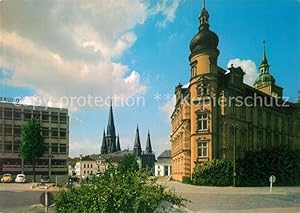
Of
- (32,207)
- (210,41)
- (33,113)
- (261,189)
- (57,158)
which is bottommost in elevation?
(32,207)

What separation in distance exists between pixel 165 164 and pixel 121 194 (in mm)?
700

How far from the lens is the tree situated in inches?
177

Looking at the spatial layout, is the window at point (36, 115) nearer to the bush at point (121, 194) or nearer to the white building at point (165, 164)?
the bush at point (121, 194)

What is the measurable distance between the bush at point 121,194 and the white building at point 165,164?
253 millimetres

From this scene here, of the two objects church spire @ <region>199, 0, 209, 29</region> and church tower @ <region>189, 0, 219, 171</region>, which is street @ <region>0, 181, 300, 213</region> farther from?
church spire @ <region>199, 0, 209, 29</region>

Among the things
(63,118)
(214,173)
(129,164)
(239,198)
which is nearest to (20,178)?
(63,118)

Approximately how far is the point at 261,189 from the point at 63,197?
2056mm

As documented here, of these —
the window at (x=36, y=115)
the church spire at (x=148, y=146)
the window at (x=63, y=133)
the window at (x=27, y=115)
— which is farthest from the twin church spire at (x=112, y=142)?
the window at (x=27, y=115)

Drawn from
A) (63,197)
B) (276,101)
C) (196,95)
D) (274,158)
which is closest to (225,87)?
(196,95)

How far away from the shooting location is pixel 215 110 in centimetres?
397

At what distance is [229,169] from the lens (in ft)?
13.2

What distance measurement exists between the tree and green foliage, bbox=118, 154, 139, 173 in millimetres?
1093

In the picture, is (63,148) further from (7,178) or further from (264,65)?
(264,65)

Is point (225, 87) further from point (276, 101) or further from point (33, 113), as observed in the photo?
point (33, 113)
